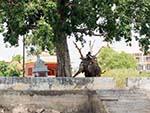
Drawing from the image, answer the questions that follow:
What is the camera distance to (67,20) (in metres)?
13.4

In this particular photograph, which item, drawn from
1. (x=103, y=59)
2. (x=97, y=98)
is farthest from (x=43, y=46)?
(x=103, y=59)

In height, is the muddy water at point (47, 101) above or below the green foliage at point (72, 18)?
below

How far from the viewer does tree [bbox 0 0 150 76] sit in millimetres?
12375

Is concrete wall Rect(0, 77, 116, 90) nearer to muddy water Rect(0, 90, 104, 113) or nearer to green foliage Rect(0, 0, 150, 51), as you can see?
muddy water Rect(0, 90, 104, 113)

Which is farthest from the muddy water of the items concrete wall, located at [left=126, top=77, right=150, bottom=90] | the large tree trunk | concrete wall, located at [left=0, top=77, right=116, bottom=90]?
the large tree trunk

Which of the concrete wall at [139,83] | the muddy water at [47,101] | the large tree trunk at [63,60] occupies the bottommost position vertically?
the muddy water at [47,101]

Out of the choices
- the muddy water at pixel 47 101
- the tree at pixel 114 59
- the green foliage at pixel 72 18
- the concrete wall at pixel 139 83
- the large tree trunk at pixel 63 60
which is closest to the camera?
the muddy water at pixel 47 101

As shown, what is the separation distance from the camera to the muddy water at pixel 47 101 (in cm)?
1056

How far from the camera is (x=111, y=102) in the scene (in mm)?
8938

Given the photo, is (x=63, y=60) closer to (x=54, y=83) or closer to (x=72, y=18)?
(x=72, y=18)

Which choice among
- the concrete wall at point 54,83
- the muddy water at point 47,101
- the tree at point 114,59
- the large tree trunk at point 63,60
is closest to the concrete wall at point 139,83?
the concrete wall at point 54,83

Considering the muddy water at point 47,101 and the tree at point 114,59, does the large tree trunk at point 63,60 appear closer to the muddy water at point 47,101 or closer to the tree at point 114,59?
the muddy water at point 47,101

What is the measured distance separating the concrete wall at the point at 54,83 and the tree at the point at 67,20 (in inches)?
54.7

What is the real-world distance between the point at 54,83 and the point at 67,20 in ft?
8.82
